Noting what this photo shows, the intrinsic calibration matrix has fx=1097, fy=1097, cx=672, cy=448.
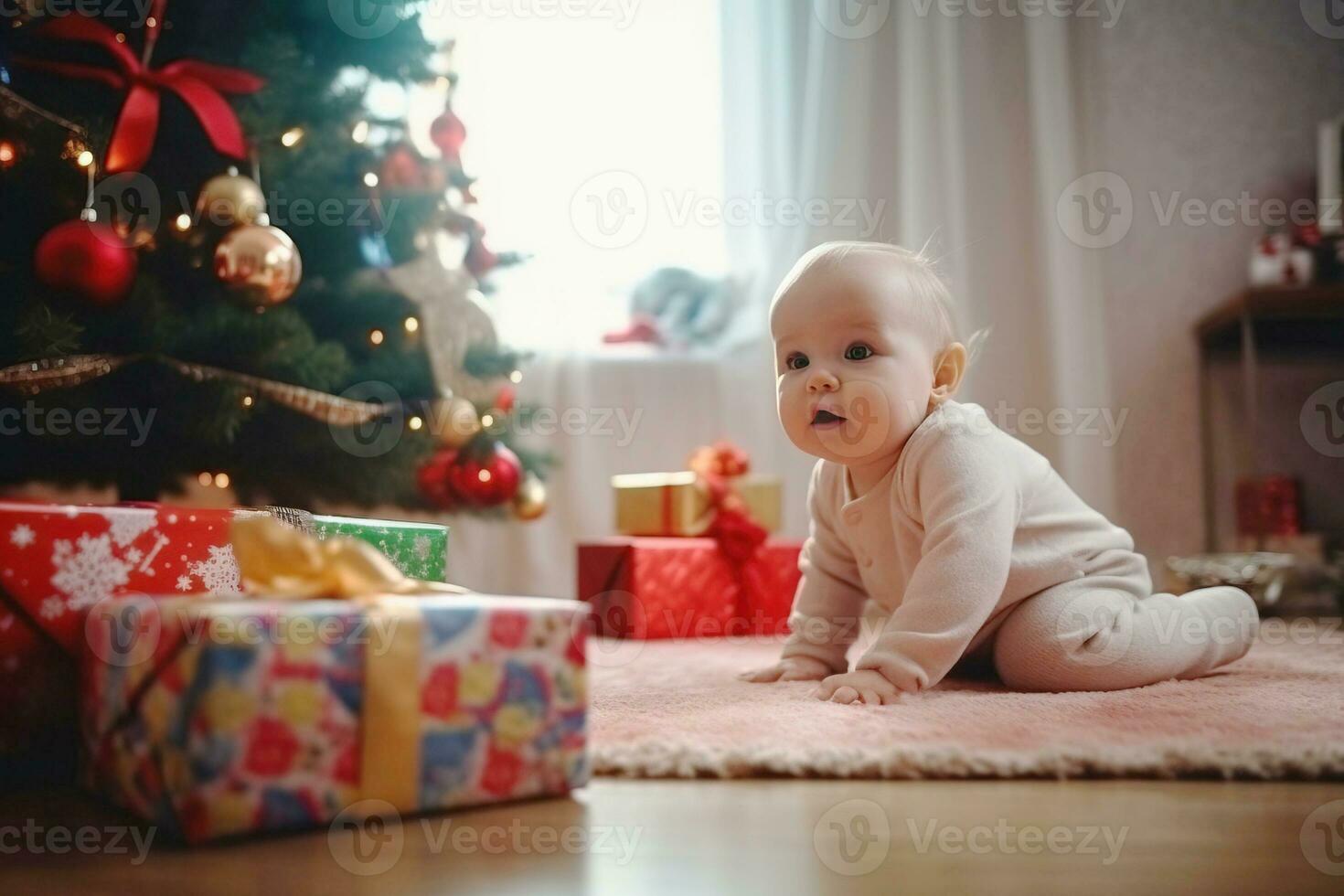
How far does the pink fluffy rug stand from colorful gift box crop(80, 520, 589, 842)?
13 cm

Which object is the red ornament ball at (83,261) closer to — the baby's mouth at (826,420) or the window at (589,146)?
the baby's mouth at (826,420)

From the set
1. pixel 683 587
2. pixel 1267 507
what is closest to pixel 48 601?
pixel 683 587

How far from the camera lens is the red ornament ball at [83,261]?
3.96ft

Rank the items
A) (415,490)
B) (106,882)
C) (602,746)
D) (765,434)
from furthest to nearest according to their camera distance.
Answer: (765,434) < (415,490) < (602,746) < (106,882)

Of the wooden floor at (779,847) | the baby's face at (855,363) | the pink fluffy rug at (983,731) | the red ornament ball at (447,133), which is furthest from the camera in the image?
the red ornament ball at (447,133)

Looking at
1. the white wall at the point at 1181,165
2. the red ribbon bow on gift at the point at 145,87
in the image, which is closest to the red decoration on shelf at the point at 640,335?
the white wall at the point at 1181,165

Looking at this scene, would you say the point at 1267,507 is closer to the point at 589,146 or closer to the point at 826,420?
the point at 589,146

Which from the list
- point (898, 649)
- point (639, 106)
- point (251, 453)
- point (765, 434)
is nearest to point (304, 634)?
point (898, 649)

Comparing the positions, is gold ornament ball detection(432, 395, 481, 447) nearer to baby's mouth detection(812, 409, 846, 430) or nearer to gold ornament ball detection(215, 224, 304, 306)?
gold ornament ball detection(215, 224, 304, 306)

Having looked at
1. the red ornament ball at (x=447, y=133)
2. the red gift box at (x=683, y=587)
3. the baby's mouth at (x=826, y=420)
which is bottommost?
the red gift box at (x=683, y=587)

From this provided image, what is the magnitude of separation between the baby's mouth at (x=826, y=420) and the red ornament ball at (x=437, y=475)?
0.91 meters

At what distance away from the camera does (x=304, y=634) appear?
573mm

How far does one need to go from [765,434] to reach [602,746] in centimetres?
185

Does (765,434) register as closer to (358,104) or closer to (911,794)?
(358,104)
